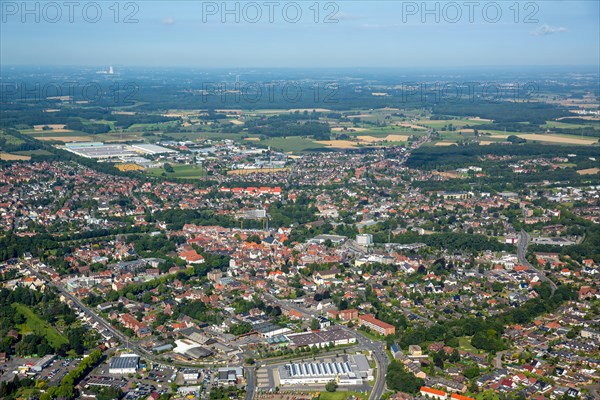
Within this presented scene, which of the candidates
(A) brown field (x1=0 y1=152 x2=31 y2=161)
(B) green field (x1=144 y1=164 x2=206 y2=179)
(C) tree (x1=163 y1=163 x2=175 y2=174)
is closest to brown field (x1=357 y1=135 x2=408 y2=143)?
(B) green field (x1=144 y1=164 x2=206 y2=179)

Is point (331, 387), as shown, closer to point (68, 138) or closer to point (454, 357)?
point (454, 357)

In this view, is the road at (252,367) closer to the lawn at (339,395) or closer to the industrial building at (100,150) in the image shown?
the lawn at (339,395)

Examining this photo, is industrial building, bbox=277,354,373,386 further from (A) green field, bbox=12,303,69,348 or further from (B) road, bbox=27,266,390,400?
(A) green field, bbox=12,303,69,348

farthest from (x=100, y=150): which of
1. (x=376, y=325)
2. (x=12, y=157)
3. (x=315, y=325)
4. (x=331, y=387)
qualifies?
(x=331, y=387)

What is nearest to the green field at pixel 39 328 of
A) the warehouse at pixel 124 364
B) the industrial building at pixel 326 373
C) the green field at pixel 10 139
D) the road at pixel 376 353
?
the warehouse at pixel 124 364

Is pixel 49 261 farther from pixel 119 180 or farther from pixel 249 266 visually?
pixel 119 180

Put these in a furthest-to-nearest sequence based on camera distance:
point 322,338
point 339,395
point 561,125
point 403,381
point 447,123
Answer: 1. point 447,123
2. point 561,125
3. point 322,338
4. point 403,381
5. point 339,395

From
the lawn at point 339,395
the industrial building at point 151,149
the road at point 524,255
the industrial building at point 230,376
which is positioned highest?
the industrial building at point 151,149
